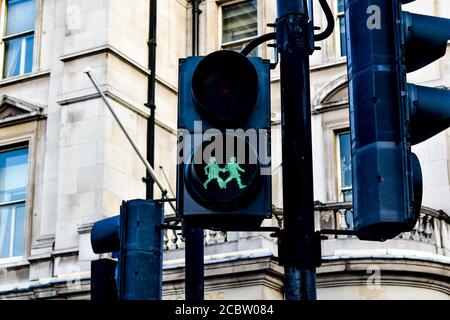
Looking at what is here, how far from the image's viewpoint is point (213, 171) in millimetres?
4527

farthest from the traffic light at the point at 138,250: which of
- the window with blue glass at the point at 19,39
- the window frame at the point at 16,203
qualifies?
the window with blue glass at the point at 19,39

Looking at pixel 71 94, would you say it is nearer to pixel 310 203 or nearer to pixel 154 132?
pixel 154 132

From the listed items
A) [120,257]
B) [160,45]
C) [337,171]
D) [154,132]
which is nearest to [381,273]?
[337,171]

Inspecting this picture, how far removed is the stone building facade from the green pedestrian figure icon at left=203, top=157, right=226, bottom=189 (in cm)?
1430

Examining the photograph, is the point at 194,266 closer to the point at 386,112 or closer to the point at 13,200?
the point at 386,112

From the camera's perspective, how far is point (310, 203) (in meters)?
4.74

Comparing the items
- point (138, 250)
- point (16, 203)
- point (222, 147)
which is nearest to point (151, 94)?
point (16, 203)

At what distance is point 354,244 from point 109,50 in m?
6.92

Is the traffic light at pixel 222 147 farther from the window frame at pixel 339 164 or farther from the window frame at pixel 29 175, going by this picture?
the window frame at pixel 29 175

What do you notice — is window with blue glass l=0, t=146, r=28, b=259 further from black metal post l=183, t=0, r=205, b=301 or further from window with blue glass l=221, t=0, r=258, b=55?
black metal post l=183, t=0, r=205, b=301

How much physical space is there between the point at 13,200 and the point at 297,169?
19240 mm
